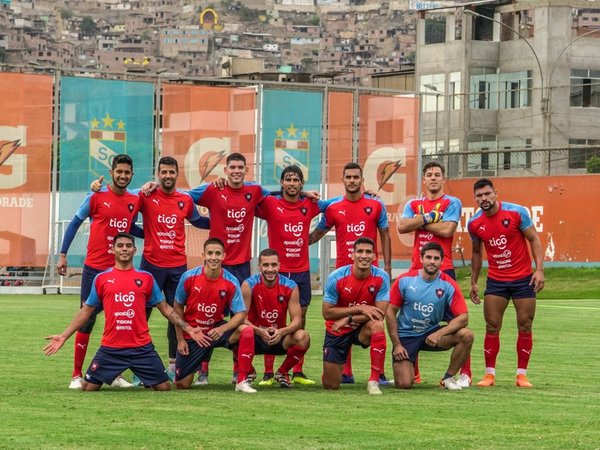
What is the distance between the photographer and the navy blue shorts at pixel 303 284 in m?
15.9

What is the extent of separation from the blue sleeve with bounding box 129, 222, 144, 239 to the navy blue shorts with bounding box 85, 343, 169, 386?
5.68 feet

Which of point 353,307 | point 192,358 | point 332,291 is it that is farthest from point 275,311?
point 192,358

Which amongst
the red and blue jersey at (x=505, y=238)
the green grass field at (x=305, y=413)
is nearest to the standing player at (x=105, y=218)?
the green grass field at (x=305, y=413)

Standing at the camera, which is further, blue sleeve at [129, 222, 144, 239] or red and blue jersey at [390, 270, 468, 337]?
blue sleeve at [129, 222, 144, 239]

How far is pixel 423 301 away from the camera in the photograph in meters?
14.8

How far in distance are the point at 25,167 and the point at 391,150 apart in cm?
1174

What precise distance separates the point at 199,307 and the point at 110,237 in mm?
1391

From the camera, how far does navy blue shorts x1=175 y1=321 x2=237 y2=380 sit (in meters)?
14.4

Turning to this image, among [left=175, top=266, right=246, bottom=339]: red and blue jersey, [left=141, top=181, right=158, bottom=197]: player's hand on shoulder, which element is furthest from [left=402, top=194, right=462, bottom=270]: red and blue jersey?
[left=141, top=181, right=158, bottom=197]: player's hand on shoulder

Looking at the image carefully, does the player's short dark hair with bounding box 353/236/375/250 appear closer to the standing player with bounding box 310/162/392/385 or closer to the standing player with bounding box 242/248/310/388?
the standing player with bounding box 242/248/310/388

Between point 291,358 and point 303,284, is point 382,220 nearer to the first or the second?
point 303,284

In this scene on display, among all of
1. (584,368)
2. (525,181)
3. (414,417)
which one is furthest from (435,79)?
(414,417)

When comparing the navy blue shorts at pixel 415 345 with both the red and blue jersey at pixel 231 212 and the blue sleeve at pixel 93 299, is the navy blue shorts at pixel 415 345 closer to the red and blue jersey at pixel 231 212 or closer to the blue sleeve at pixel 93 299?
the red and blue jersey at pixel 231 212

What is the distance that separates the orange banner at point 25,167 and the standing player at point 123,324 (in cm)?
2625
